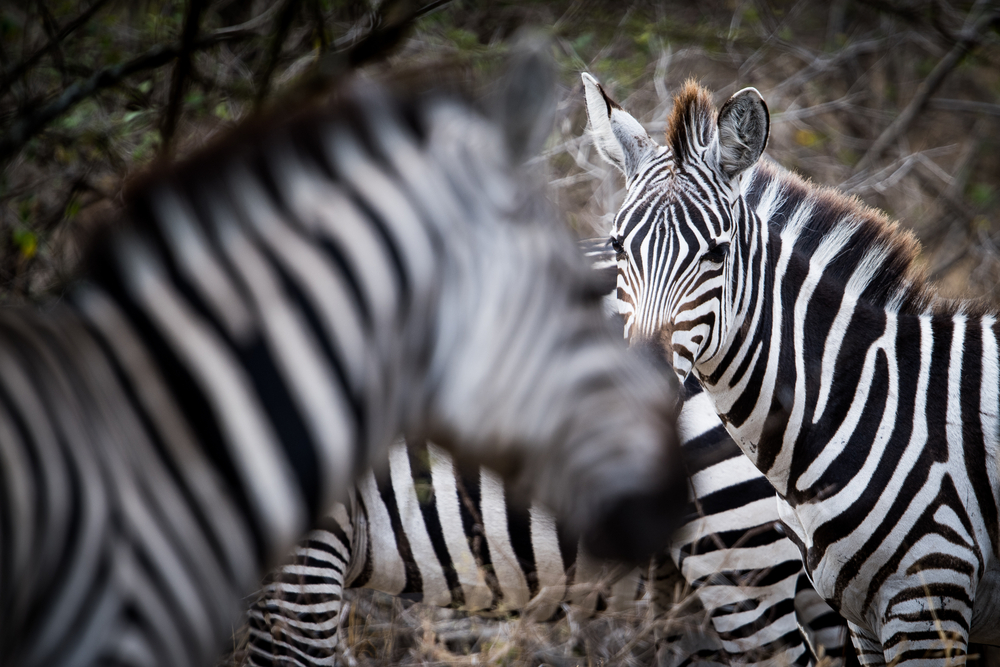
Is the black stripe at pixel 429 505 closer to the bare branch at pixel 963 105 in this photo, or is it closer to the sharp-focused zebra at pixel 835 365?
the sharp-focused zebra at pixel 835 365

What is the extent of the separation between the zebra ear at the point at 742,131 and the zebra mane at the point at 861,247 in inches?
9.3

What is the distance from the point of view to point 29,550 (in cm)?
110

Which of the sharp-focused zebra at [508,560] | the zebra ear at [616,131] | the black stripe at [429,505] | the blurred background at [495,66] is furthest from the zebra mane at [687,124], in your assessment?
the black stripe at [429,505]

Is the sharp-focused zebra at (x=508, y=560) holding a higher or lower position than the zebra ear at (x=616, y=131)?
lower

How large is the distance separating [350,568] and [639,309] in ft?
6.90

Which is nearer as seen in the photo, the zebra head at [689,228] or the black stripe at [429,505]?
the zebra head at [689,228]

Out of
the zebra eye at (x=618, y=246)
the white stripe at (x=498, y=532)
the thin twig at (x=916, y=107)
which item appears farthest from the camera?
the thin twig at (x=916, y=107)

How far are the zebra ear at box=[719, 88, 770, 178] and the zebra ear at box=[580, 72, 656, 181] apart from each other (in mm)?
336

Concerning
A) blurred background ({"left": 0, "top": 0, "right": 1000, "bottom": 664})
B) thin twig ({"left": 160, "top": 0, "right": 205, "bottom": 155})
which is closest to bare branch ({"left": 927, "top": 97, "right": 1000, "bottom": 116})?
blurred background ({"left": 0, "top": 0, "right": 1000, "bottom": 664})

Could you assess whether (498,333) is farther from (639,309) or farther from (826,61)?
(826,61)

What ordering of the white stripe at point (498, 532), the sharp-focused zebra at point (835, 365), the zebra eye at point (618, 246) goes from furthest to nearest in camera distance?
the white stripe at point (498, 532) < the zebra eye at point (618, 246) < the sharp-focused zebra at point (835, 365)

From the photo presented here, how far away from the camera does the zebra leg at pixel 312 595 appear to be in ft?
11.4

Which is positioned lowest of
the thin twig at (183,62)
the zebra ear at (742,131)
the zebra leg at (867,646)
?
the zebra leg at (867,646)

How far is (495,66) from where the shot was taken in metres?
3.16
